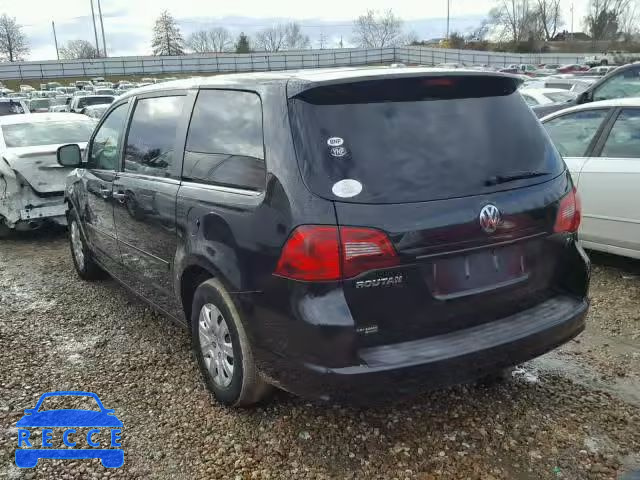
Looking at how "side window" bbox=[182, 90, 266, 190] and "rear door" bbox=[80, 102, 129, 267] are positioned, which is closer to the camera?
"side window" bbox=[182, 90, 266, 190]

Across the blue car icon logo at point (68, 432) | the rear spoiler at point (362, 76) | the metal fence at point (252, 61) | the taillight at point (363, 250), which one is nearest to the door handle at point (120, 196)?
the blue car icon logo at point (68, 432)

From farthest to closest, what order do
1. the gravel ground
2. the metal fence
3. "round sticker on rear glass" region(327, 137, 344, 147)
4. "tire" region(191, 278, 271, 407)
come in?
1. the metal fence
2. "tire" region(191, 278, 271, 407)
3. the gravel ground
4. "round sticker on rear glass" region(327, 137, 344, 147)

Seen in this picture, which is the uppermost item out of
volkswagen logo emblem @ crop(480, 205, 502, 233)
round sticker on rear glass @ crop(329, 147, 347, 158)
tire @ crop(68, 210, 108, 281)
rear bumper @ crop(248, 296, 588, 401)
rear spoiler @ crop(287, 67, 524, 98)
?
rear spoiler @ crop(287, 67, 524, 98)

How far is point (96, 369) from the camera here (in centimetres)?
381

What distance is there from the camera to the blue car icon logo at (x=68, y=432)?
2.91 m

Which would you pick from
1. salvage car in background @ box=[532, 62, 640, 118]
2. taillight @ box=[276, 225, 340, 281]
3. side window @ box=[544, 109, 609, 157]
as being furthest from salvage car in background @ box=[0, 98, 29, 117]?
taillight @ box=[276, 225, 340, 281]

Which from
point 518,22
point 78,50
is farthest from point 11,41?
point 518,22

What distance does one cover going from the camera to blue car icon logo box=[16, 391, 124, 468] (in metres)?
2.91

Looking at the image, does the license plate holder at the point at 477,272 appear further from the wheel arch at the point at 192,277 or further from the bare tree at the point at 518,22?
the bare tree at the point at 518,22

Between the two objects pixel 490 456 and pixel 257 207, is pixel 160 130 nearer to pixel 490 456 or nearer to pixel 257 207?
pixel 257 207

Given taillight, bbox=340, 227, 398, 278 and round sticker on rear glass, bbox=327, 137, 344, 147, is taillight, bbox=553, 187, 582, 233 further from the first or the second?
round sticker on rear glass, bbox=327, 137, 344, 147

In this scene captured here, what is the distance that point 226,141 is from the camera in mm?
3043

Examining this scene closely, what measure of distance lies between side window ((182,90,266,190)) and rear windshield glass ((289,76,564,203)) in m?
0.30

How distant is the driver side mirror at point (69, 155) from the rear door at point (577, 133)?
14.1 feet
